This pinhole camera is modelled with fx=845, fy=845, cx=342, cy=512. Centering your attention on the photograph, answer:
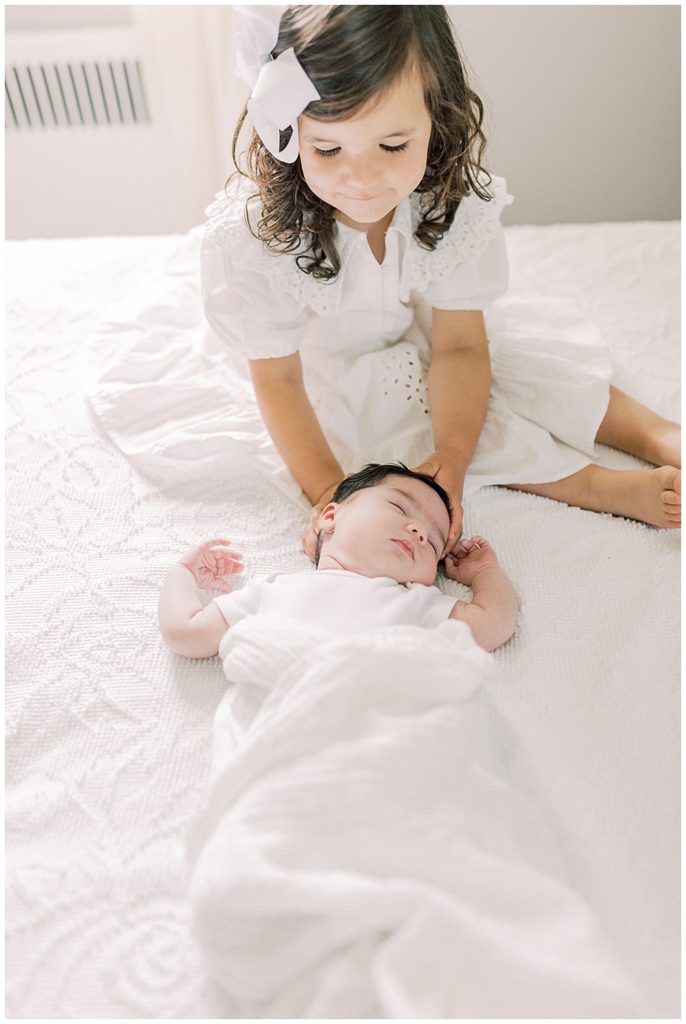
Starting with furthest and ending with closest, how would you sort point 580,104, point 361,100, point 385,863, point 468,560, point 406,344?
1. point 580,104
2. point 406,344
3. point 468,560
4. point 361,100
5. point 385,863

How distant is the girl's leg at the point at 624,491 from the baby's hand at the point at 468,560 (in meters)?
0.15

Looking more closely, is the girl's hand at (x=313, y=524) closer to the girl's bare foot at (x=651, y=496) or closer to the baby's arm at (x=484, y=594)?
the baby's arm at (x=484, y=594)

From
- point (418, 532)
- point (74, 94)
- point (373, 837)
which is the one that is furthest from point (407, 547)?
point (74, 94)

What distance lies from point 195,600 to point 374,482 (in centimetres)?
25

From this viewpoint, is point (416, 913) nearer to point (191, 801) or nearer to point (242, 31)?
point (191, 801)

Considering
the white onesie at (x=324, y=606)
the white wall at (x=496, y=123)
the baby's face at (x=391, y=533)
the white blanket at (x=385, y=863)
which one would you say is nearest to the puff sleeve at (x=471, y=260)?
the baby's face at (x=391, y=533)

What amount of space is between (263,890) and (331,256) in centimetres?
79

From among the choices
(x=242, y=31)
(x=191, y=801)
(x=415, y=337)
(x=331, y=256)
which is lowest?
(x=191, y=801)

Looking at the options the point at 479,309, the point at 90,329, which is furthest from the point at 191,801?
the point at 90,329

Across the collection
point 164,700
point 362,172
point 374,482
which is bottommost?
point 164,700

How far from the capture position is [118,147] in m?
2.16

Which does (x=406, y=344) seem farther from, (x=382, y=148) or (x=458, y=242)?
(x=382, y=148)

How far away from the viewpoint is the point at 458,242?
3.77 feet

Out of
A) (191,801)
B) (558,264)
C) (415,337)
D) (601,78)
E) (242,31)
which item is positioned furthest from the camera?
(601,78)
